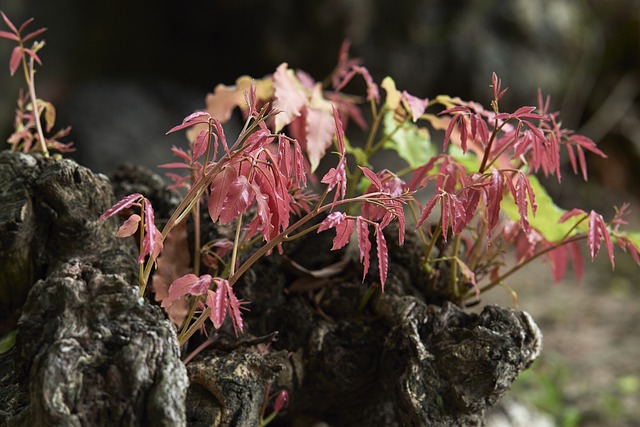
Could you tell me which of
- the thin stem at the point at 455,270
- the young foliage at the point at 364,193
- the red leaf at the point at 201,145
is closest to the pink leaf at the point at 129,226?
the young foliage at the point at 364,193

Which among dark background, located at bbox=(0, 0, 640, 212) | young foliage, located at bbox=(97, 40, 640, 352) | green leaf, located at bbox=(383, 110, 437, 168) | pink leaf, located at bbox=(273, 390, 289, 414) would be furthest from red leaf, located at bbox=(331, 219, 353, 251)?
dark background, located at bbox=(0, 0, 640, 212)

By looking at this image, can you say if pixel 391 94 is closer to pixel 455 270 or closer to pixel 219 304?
pixel 455 270

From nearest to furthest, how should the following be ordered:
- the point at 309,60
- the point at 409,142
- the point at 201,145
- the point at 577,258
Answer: the point at 201,145
the point at 577,258
the point at 409,142
the point at 309,60

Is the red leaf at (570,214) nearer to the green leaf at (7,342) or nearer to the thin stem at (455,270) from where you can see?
the thin stem at (455,270)

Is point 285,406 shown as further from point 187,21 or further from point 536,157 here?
point 187,21

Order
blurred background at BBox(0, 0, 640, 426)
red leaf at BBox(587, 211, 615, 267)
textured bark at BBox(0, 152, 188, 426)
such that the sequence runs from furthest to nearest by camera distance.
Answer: blurred background at BBox(0, 0, 640, 426) → red leaf at BBox(587, 211, 615, 267) → textured bark at BBox(0, 152, 188, 426)

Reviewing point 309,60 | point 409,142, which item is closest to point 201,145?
point 409,142

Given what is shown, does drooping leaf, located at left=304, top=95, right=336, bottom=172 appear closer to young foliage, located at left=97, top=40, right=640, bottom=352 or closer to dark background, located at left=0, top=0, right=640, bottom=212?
young foliage, located at left=97, top=40, right=640, bottom=352
